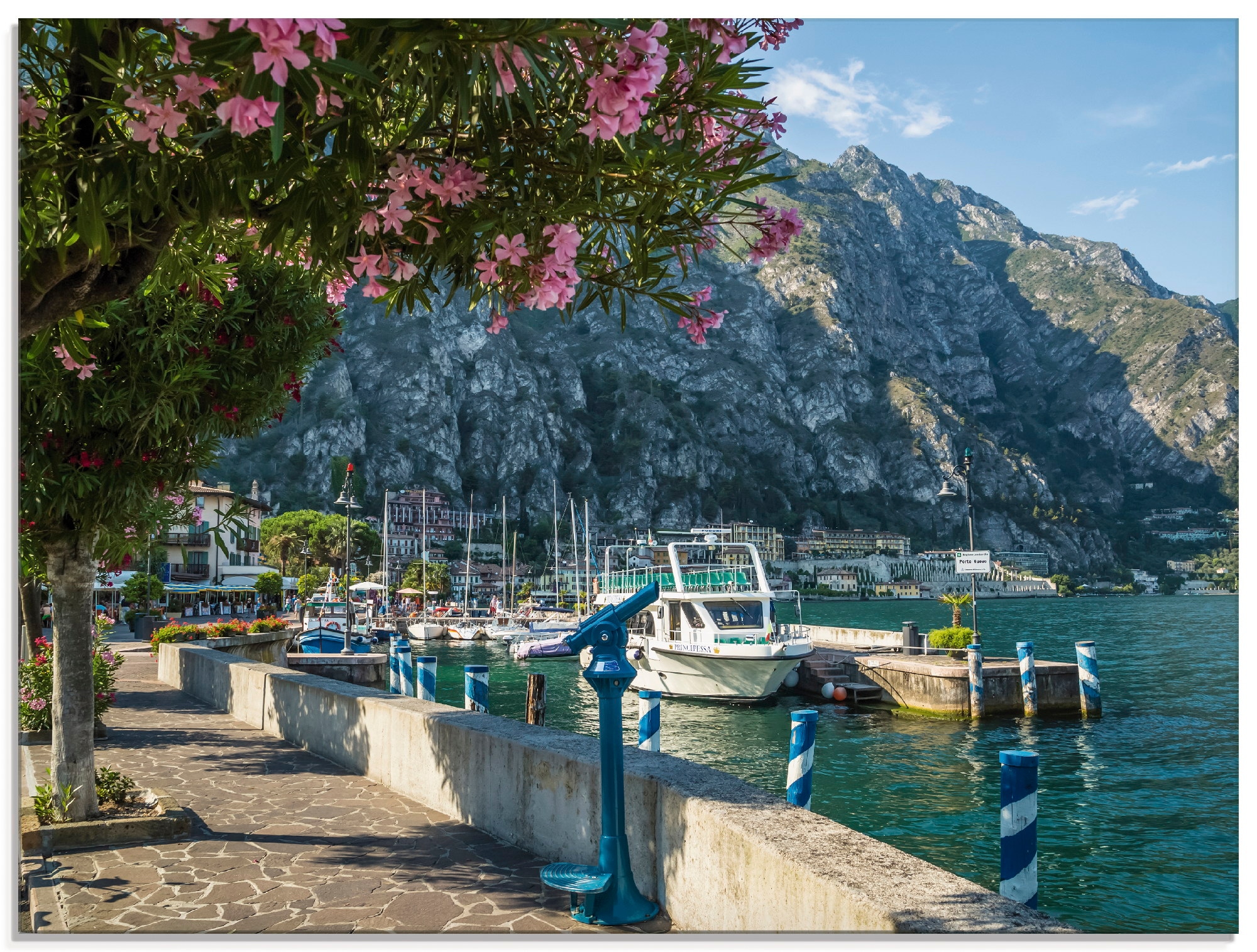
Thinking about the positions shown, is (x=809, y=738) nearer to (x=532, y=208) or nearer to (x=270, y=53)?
(x=532, y=208)

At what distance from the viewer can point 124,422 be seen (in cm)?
553

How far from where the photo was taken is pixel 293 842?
5371 mm

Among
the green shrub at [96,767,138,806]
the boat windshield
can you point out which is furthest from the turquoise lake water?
the green shrub at [96,767,138,806]

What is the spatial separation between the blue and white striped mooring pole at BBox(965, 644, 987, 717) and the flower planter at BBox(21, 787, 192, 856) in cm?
1976

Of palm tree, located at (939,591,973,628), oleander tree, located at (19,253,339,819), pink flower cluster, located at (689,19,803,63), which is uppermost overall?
pink flower cluster, located at (689,19,803,63)

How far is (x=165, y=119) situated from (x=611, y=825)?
10.6ft

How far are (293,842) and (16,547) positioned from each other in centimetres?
294

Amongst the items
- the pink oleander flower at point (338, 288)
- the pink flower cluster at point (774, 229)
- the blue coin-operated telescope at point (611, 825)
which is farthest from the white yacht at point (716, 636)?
the pink flower cluster at point (774, 229)

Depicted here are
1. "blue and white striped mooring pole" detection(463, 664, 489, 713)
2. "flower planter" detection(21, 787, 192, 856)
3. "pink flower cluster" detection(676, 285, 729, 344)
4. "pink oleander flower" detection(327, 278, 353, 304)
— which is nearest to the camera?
"pink flower cluster" detection(676, 285, 729, 344)

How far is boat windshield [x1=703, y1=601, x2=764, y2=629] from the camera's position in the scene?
2656 centimetres

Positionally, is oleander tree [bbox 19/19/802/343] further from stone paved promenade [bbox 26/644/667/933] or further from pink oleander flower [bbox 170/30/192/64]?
stone paved promenade [bbox 26/644/667/933]

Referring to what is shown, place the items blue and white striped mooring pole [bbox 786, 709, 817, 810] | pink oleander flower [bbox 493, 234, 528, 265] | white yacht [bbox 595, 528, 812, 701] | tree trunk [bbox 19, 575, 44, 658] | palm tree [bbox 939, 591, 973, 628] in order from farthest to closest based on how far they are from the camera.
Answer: palm tree [bbox 939, 591, 973, 628], white yacht [bbox 595, 528, 812, 701], tree trunk [bbox 19, 575, 44, 658], blue and white striped mooring pole [bbox 786, 709, 817, 810], pink oleander flower [bbox 493, 234, 528, 265]

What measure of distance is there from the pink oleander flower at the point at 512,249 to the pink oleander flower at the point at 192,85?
0.80m

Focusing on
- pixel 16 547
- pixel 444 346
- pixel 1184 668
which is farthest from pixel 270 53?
pixel 444 346
